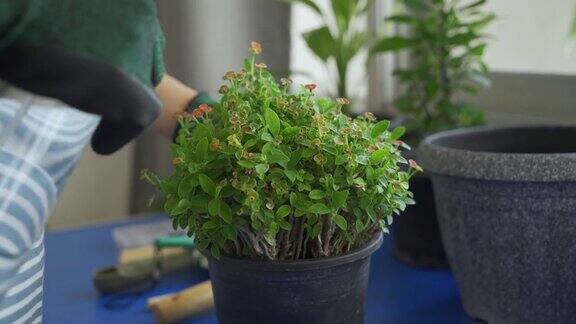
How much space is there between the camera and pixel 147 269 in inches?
26.8

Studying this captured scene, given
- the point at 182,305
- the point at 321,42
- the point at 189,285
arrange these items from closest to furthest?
the point at 182,305 < the point at 189,285 < the point at 321,42

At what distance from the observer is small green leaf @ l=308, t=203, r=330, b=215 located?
386 millimetres

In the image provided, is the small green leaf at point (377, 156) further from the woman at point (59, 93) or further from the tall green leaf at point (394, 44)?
the tall green leaf at point (394, 44)

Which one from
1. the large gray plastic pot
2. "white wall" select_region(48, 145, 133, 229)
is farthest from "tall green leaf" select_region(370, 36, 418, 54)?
"white wall" select_region(48, 145, 133, 229)

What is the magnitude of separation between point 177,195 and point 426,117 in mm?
459

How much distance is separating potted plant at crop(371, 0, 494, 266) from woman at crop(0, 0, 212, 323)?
0.43 m

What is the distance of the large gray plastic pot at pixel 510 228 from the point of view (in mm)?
460

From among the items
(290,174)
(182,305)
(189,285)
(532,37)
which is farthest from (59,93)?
(532,37)

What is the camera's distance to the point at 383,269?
2.35ft

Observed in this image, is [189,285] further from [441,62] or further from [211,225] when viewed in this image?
[441,62]

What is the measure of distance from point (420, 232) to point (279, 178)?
0.36 m

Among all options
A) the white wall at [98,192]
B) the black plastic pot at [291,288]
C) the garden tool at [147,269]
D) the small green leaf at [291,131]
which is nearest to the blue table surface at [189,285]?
the garden tool at [147,269]

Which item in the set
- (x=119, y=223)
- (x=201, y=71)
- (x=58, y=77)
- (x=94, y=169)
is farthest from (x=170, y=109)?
(x=94, y=169)

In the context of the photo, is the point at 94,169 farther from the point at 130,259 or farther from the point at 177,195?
the point at 177,195
